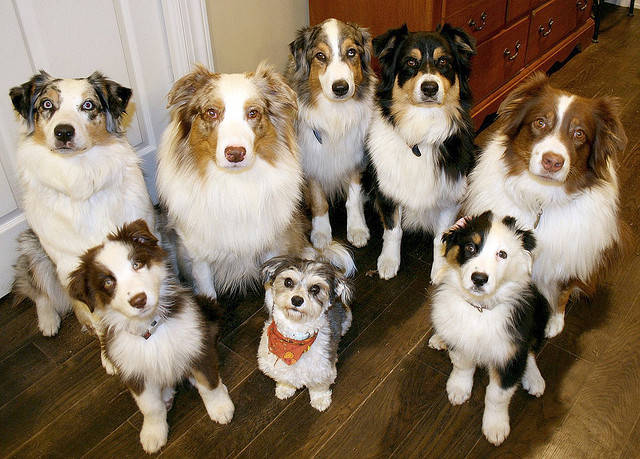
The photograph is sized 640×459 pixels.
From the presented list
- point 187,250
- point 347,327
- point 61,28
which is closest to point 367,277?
point 347,327

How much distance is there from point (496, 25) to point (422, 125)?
65.2 inches

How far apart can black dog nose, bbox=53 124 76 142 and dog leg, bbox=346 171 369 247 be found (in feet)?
4.89

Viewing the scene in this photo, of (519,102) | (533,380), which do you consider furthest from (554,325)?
(519,102)

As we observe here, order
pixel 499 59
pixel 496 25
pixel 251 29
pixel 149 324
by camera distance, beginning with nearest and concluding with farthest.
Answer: pixel 149 324
pixel 251 29
pixel 496 25
pixel 499 59

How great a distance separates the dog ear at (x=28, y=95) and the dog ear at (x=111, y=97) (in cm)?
18

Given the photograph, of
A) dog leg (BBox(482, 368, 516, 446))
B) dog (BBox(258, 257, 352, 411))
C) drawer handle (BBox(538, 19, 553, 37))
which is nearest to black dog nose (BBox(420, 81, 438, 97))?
dog (BBox(258, 257, 352, 411))

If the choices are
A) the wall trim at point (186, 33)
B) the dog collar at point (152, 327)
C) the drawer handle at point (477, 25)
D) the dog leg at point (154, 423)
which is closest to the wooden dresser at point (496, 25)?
the drawer handle at point (477, 25)

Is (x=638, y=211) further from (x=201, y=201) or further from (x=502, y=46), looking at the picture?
(x=201, y=201)

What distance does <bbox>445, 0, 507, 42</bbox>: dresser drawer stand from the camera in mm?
3332

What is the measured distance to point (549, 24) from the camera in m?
4.48

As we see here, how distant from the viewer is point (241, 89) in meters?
2.21

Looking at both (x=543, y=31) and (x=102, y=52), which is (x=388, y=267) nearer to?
(x=102, y=52)

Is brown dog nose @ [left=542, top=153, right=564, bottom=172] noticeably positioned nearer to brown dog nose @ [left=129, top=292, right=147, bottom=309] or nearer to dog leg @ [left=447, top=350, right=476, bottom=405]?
dog leg @ [left=447, top=350, right=476, bottom=405]

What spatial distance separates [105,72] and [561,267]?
2.45 m
